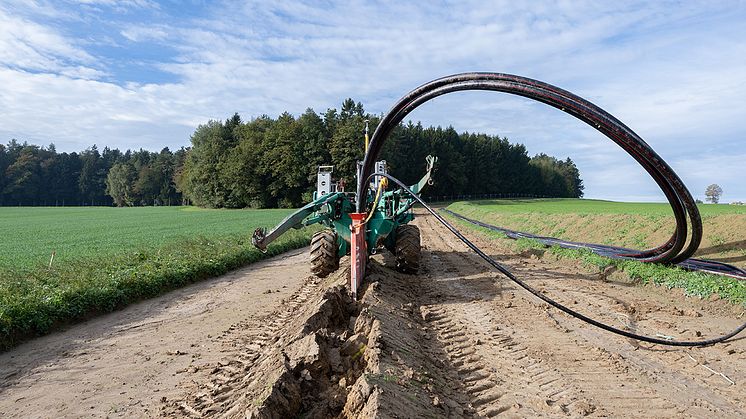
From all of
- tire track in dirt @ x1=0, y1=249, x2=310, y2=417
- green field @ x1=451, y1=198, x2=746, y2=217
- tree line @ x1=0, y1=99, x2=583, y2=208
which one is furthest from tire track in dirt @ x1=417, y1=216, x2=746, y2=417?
tree line @ x1=0, y1=99, x2=583, y2=208

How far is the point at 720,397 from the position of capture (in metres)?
4.59

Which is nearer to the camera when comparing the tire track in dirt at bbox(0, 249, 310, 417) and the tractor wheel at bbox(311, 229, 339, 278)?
the tire track in dirt at bbox(0, 249, 310, 417)

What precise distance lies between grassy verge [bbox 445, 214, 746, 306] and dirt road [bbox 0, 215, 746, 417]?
262 mm

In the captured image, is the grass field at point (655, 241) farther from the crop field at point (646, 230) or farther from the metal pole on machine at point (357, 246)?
the metal pole on machine at point (357, 246)

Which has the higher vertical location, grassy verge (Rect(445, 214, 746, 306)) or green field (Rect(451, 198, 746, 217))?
green field (Rect(451, 198, 746, 217))

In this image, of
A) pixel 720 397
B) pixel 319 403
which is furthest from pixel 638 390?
pixel 319 403

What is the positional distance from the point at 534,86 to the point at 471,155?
263ft

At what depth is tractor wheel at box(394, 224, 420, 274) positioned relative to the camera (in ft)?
35.3

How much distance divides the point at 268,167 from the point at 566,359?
5622cm

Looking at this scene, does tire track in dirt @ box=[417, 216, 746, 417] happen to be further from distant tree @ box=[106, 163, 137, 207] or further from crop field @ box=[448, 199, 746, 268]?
distant tree @ box=[106, 163, 137, 207]

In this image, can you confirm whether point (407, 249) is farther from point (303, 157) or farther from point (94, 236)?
point (303, 157)

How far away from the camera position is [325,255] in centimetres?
1016

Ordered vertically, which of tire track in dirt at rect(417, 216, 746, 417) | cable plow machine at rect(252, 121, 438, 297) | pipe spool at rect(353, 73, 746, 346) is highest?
pipe spool at rect(353, 73, 746, 346)

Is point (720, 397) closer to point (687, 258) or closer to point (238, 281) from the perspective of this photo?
point (687, 258)
